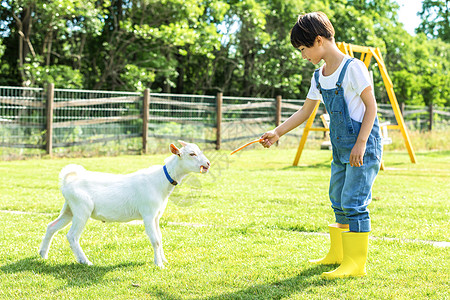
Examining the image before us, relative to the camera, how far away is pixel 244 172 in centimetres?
1105

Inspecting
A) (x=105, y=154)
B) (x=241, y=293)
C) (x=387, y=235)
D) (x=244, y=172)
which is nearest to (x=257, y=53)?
(x=105, y=154)

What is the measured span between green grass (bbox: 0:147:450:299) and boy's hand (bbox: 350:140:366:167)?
0.82m

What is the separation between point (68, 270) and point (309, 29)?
2.51 metres

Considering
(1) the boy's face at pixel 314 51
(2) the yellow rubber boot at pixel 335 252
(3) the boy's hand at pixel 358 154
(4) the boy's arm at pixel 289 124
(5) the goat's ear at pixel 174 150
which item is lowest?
(2) the yellow rubber boot at pixel 335 252

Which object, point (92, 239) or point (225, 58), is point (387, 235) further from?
point (225, 58)

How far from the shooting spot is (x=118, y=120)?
49.9 feet

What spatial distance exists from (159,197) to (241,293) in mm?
1190

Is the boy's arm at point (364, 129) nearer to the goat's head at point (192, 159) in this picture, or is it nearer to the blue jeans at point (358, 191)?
the blue jeans at point (358, 191)

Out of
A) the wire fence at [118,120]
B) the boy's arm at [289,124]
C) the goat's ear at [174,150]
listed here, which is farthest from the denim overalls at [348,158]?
the wire fence at [118,120]

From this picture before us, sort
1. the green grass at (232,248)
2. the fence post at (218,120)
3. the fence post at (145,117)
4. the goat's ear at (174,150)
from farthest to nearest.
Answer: the fence post at (218,120)
the fence post at (145,117)
the goat's ear at (174,150)
the green grass at (232,248)

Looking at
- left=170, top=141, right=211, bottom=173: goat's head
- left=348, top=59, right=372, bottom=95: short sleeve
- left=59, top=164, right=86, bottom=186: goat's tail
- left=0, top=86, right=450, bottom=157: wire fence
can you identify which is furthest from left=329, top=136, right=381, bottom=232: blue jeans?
left=0, top=86, right=450, bottom=157: wire fence

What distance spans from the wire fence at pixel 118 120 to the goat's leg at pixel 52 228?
9.43 m

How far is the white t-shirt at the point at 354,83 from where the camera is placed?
381cm

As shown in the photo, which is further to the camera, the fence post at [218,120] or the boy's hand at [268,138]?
the fence post at [218,120]
